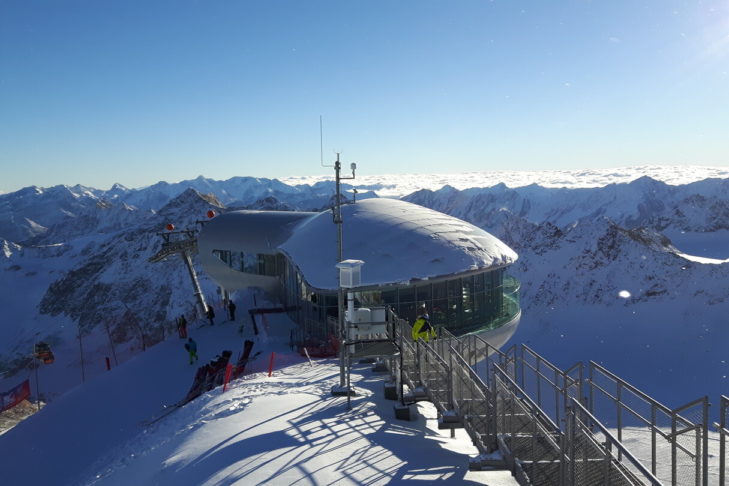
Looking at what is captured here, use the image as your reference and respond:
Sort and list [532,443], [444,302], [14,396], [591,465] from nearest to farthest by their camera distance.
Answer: [591,465], [532,443], [444,302], [14,396]

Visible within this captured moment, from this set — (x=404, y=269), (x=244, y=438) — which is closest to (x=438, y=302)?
(x=404, y=269)

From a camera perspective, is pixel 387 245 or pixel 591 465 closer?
pixel 591 465

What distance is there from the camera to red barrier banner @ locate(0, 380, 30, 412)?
27.8 m

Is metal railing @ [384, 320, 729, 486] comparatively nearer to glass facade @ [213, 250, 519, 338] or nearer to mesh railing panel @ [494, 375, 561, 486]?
mesh railing panel @ [494, 375, 561, 486]

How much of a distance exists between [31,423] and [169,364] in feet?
18.2

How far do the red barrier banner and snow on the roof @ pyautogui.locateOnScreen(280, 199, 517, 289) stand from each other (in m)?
17.1

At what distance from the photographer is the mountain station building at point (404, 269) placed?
20328 millimetres

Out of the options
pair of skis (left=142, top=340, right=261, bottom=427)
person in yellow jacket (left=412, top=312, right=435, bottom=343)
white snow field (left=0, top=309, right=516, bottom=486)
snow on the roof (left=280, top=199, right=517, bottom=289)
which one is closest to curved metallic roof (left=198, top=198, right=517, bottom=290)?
snow on the roof (left=280, top=199, right=517, bottom=289)

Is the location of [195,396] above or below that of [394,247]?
below

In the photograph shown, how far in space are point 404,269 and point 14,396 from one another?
23.9 metres

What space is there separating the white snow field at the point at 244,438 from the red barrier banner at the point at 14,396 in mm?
8674

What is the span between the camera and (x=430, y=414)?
12.6m

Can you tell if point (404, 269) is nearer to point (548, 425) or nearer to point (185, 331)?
point (548, 425)

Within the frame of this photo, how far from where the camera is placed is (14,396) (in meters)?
28.4
